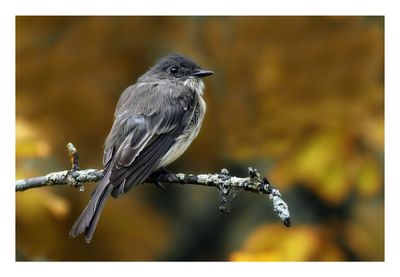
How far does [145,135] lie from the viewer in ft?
17.0

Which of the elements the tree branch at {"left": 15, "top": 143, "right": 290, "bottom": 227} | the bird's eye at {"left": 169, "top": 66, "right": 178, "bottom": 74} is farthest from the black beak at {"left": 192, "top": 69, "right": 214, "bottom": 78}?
the tree branch at {"left": 15, "top": 143, "right": 290, "bottom": 227}

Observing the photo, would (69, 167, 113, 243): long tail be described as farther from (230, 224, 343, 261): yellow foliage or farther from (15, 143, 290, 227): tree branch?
(230, 224, 343, 261): yellow foliage

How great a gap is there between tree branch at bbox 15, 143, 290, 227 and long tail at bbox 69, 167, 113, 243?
0.10 m

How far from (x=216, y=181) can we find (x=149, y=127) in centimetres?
99

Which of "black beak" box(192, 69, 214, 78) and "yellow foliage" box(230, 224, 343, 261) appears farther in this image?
"black beak" box(192, 69, 214, 78)

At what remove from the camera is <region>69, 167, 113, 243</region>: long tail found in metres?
4.48

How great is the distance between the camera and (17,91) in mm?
5613

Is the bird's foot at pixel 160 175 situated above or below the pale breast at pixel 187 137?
below

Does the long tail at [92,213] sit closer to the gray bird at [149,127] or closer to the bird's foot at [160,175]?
the gray bird at [149,127]

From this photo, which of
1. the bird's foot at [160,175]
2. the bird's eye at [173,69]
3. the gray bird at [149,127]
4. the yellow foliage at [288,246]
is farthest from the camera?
the bird's eye at [173,69]

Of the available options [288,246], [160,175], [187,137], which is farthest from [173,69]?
[288,246]

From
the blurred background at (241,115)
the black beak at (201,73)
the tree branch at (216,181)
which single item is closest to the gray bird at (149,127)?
the black beak at (201,73)

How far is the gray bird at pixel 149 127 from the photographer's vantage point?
15.5ft
